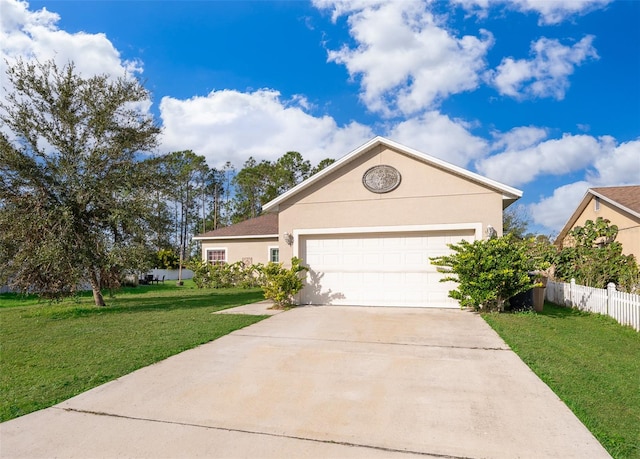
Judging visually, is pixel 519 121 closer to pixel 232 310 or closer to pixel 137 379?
pixel 232 310

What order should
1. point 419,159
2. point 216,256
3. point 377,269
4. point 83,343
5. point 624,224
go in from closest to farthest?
point 83,343 < point 419,159 < point 377,269 < point 624,224 < point 216,256

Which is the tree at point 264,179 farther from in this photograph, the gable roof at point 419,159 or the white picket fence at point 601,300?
the white picket fence at point 601,300

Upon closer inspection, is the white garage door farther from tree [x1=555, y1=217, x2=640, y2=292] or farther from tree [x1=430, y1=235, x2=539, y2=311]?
tree [x1=555, y1=217, x2=640, y2=292]

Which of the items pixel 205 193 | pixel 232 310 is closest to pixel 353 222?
pixel 232 310

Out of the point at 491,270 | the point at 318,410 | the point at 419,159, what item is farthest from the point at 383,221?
the point at 318,410

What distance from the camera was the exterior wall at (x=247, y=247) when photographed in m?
19.7

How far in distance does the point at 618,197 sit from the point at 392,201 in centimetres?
976

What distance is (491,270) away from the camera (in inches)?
350

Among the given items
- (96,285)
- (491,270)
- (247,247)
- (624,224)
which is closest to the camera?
(491,270)

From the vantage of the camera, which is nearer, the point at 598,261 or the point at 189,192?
the point at 598,261

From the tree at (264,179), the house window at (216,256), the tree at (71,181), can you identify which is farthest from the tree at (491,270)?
the tree at (264,179)

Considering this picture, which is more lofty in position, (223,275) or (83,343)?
(223,275)

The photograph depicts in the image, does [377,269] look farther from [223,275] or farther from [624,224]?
[223,275]

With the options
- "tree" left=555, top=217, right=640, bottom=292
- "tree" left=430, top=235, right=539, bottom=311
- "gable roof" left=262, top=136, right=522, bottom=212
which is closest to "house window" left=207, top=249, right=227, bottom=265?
"gable roof" left=262, top=136, right=522, bottom=212
